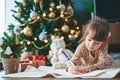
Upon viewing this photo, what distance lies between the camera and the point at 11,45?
1.44 metres

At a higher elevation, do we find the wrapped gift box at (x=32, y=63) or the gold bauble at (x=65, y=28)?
the gold bauble at (x=65, y=28)

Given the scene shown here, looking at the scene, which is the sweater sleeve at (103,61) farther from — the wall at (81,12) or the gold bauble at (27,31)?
the wall at (81,12)

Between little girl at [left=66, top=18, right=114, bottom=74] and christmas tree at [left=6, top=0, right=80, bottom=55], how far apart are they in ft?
3.98

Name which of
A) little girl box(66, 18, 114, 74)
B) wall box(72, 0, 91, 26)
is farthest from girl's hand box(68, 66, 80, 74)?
wall box(72, 0, 91, 26)

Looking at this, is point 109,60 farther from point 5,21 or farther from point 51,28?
point 5,21

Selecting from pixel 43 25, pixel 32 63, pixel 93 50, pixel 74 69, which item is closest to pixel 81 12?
pixel 43 25

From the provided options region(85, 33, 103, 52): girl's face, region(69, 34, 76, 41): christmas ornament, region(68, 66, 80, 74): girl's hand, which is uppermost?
region(69, 34, 76, 41): christmas ornament

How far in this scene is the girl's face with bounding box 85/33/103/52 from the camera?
136 centimetres

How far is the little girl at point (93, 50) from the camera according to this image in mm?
1359

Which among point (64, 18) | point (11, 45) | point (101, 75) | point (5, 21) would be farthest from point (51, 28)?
point (101, 75)

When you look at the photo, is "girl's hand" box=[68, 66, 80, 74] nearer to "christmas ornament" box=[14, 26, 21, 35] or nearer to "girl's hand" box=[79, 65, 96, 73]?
"girl's hand" box=[79, 65, 96, 73]

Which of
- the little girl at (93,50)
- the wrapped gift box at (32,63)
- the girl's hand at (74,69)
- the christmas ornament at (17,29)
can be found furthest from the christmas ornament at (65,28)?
the girl's hand at (74,69)

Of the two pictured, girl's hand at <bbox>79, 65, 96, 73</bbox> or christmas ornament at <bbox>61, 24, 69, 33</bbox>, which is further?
christmas ornament at <bbox>61, 24, 69, 33</bbox>

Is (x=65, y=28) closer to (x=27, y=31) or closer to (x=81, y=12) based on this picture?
(x=27, y=31)
